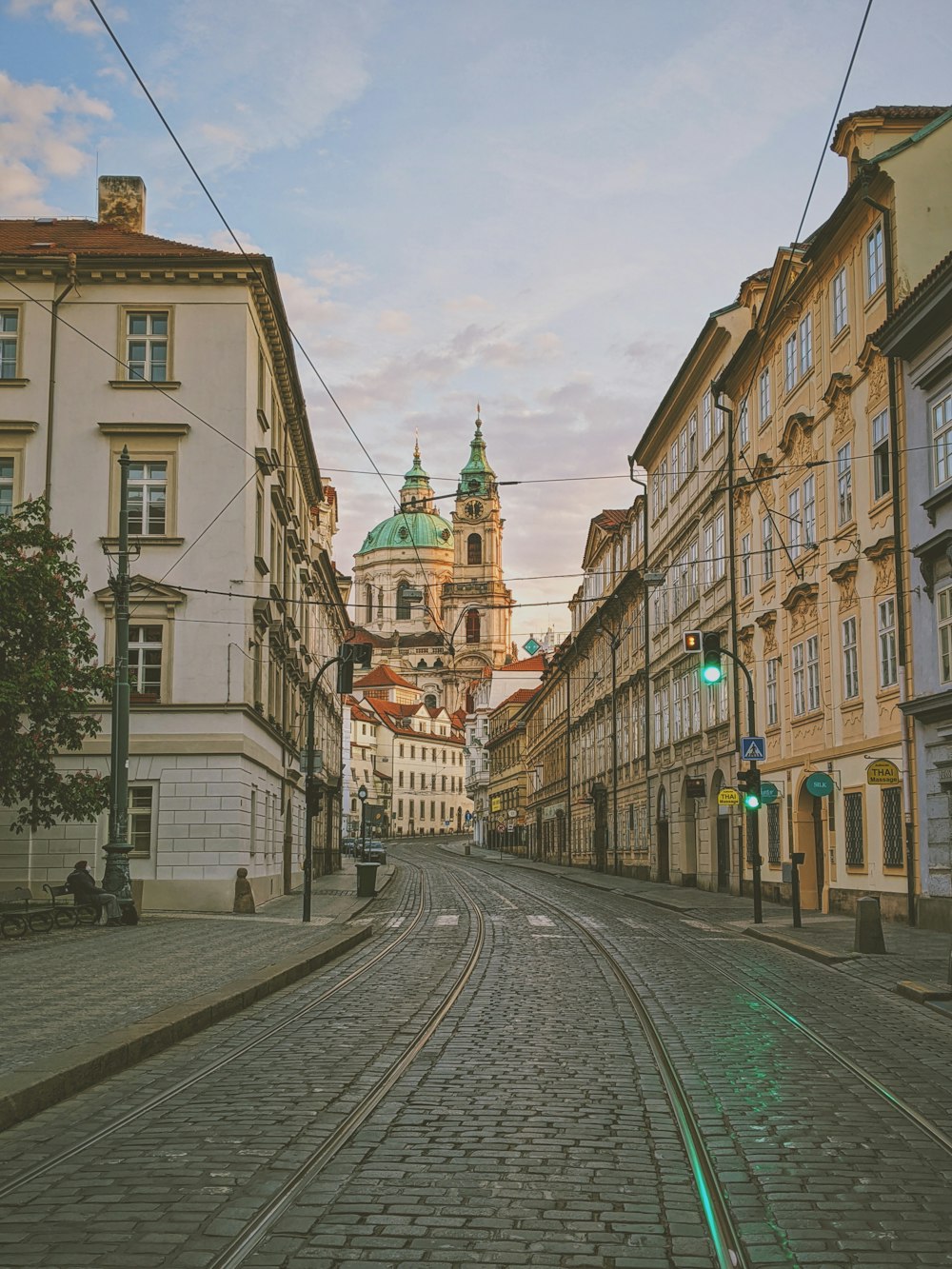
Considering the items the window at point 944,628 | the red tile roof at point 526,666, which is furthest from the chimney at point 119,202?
the red tile roof at point 526,666

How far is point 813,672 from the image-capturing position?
3212 cm

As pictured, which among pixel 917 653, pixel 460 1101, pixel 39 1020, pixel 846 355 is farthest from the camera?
pixel 846 355

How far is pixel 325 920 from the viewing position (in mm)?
28469

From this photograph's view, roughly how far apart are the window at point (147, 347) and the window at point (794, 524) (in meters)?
14.5

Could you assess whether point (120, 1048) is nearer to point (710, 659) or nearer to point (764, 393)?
point (710, 659)

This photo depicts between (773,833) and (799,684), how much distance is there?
4.41 metres

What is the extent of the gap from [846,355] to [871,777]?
35.3 feet

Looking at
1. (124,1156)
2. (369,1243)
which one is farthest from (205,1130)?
(369,1243)

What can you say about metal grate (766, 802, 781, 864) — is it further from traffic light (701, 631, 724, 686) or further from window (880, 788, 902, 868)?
traffic light (701, 631, 724, 686)

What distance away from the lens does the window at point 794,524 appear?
33.0 metres

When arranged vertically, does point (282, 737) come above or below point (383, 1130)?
above

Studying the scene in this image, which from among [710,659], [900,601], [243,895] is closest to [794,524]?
[710,659]

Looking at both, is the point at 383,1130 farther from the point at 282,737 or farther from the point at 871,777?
the point at 282,737

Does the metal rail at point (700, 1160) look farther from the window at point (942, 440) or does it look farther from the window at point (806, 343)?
the window at point (806, 343)
